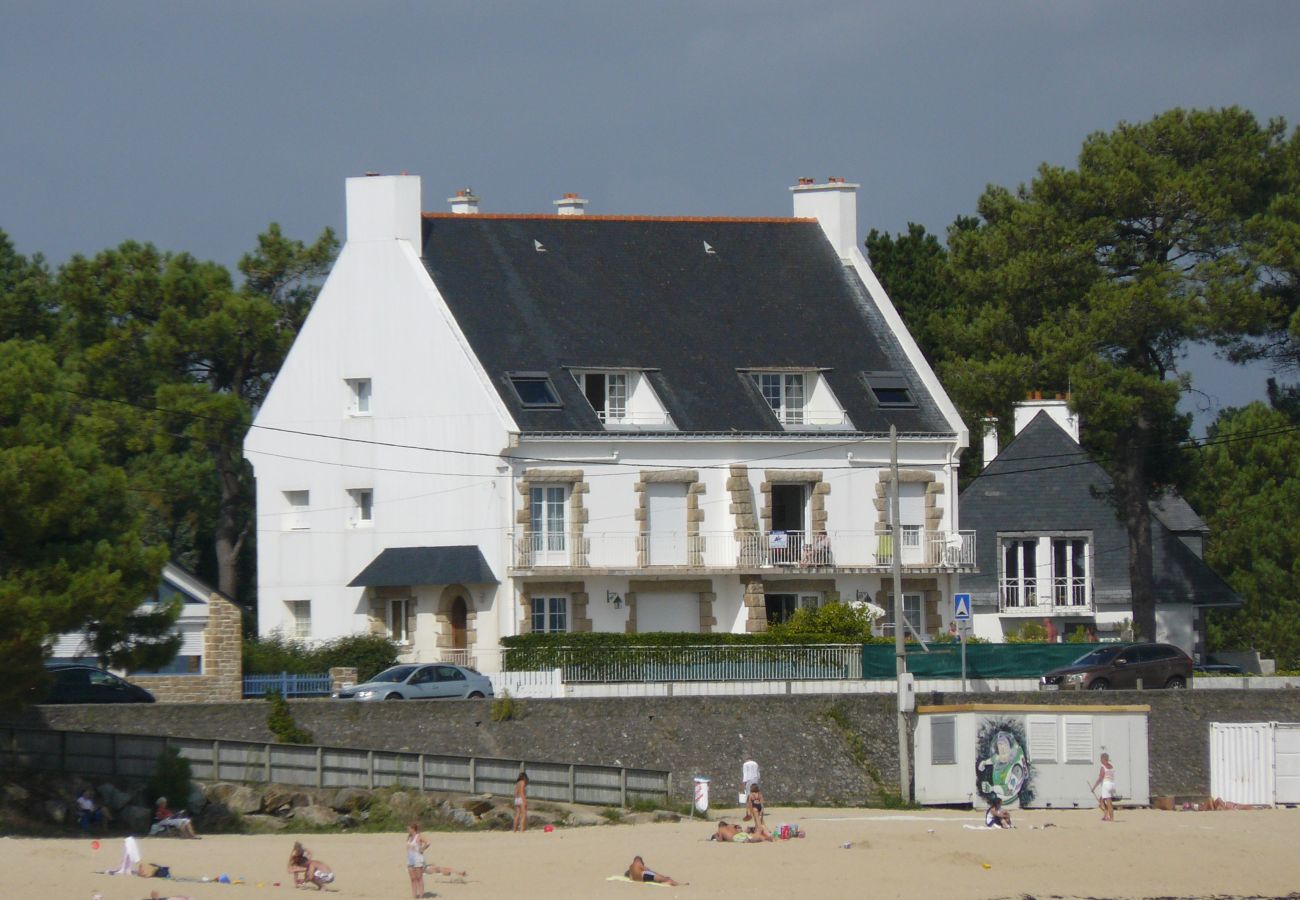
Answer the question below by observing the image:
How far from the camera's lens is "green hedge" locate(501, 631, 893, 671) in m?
48.9

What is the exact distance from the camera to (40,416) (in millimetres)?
40375

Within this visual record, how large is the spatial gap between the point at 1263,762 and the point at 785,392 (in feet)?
48.4

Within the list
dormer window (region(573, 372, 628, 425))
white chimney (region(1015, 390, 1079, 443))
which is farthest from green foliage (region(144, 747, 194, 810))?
white chimney (region(1015, 390, 1079, 443))

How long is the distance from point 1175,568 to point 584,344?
18.9 meters

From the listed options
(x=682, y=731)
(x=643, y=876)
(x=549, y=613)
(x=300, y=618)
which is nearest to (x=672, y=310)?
(x=549, y=613)

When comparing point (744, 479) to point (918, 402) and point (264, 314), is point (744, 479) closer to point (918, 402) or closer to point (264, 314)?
point (918, 402)

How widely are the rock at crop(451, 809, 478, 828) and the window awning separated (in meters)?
11.1

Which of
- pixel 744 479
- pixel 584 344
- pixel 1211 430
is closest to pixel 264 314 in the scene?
pixel 584 344

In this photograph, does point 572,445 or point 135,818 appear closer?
point 135,818

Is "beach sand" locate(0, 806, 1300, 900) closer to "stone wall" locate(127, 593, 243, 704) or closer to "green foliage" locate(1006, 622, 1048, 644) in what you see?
"stone wall" locate(127, 593, 243, 704)

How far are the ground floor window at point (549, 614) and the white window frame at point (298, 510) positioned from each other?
6.47 m

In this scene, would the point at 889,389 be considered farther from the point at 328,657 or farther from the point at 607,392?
the point at 328,657

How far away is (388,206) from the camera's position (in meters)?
55.0

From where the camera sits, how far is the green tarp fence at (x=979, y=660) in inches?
1970
